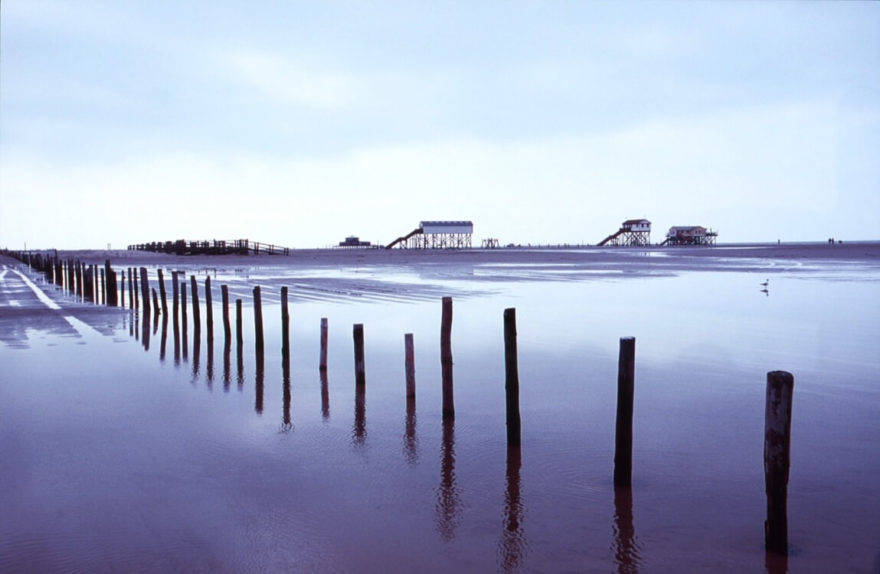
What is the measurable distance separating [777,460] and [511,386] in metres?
3.36

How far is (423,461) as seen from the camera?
7.99 metres

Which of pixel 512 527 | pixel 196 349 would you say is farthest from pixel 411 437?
pixel 196 349

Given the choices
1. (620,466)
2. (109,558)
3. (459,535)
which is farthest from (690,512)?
(109,558)

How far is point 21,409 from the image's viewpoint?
1046cm

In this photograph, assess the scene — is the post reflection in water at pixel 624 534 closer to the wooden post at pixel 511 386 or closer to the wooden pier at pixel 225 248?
the wooden post at pixel 511 386

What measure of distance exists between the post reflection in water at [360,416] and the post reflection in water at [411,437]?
0.54 meters

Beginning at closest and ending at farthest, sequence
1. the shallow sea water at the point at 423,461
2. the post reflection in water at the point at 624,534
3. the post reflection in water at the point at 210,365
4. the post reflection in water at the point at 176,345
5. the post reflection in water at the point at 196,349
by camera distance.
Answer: the post reflection in water at the point at 624,534 < the shallow sea water at the point at 423,461 < the post reflection in water at the point at 210,365 < the post reflection in water at the point at 196,349 < the post reflection in water at the point at 176,345

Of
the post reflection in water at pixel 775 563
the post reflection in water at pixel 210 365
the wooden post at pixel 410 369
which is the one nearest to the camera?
the post reflection in water at pixel 775 563

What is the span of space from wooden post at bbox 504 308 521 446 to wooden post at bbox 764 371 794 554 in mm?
3179

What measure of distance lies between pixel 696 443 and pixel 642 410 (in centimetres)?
163

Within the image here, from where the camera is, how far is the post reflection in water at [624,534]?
5.61 m

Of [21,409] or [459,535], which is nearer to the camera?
[459,535]

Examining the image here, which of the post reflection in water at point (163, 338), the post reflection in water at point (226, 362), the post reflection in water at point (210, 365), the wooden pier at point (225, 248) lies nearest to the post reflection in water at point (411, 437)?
the post reflection in water at point (226, 362)

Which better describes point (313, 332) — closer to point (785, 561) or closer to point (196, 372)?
point (196, 372)
